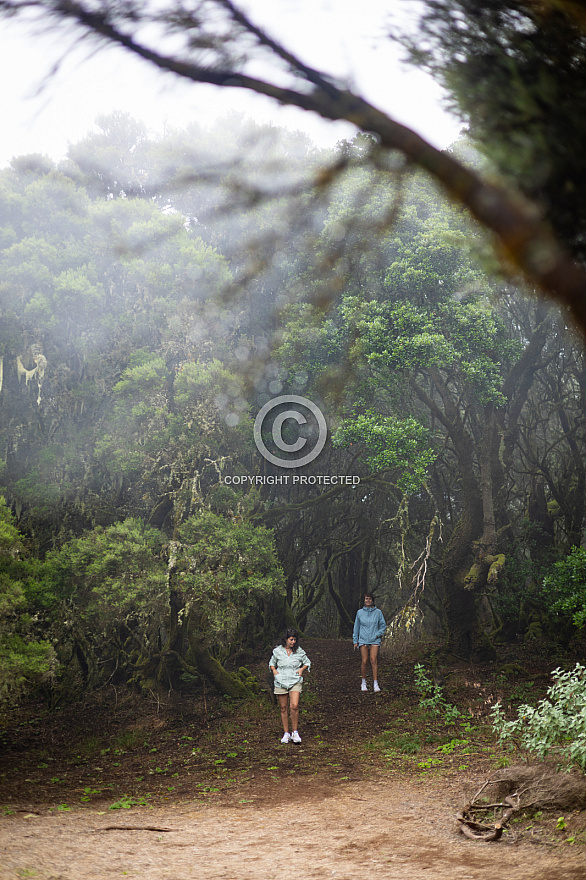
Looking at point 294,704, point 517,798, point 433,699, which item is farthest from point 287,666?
point 517,798

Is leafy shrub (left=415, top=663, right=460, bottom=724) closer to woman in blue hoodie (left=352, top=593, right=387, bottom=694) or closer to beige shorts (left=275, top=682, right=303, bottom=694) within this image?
woman in blue hoodie (left=352, top=593, right=387, bottom=694)

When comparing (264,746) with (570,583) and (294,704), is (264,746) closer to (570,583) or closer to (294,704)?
(294,704)

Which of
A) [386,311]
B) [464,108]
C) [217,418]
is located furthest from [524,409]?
[464,108]

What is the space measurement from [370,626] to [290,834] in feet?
17.5

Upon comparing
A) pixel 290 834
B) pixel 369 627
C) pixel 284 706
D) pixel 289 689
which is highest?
pixel 290 834

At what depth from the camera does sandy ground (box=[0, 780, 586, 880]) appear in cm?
384

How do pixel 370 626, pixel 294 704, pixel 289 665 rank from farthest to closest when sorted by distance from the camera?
1. pixel 370 626
2. pixel 294 704
3. pixel 289 665

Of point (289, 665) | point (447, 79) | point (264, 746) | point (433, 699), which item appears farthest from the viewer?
point (433, 699)

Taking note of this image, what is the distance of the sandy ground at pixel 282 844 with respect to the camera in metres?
3.84

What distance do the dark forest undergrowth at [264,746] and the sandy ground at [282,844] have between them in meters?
0.21

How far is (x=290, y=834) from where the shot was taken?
494 cm

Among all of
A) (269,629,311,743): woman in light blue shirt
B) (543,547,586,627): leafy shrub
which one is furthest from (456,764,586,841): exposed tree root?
(543,547,586,627): leafy shrub

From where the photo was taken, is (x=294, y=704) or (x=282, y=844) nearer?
(x=282, y=844)

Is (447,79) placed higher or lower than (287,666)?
higher
